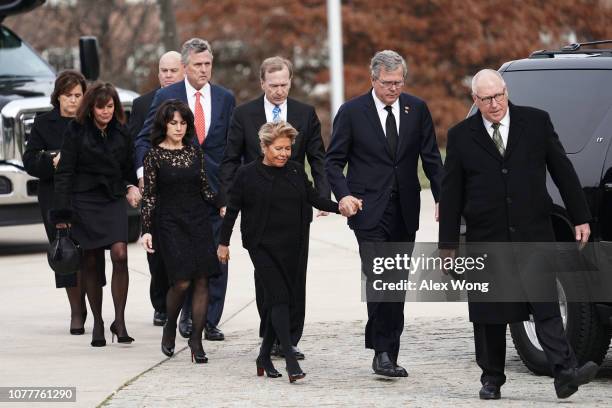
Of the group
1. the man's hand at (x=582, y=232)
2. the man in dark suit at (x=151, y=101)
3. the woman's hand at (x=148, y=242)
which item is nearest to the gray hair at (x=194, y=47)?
the man in dark suit at (x=151, y=101)

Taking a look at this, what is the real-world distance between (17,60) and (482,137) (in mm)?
10201

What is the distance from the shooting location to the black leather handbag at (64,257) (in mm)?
10820

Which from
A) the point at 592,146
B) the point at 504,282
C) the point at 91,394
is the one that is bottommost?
the point at 91,394

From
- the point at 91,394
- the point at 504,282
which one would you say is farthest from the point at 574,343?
the point at 91,394

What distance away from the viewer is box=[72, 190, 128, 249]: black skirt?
11.1m

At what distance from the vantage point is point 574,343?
897 cm

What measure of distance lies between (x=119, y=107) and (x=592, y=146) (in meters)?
3.54

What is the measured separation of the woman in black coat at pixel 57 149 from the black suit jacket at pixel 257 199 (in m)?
2.24

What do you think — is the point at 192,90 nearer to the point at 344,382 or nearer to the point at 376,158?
the point at 376,158

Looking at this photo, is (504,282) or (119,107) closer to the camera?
(504,282)

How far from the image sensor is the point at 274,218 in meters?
9.47

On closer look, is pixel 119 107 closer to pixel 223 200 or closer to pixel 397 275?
pixel 223 200

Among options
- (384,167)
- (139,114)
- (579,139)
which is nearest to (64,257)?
(139,114)

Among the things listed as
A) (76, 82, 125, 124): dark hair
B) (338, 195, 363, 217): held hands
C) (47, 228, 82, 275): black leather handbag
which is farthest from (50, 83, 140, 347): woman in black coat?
(338, 195, 363, 217): held hands
